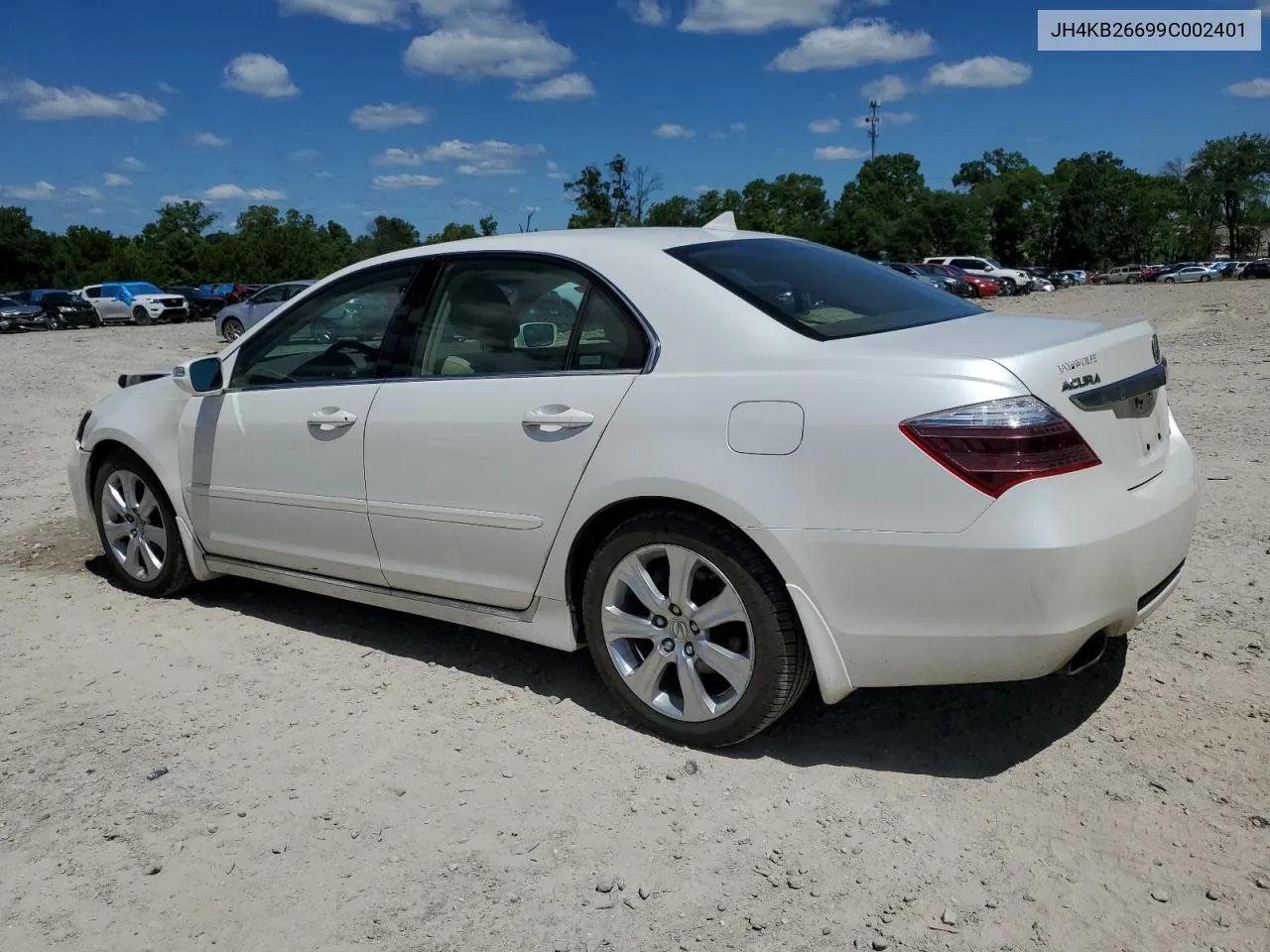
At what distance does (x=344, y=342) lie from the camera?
433 centimetres

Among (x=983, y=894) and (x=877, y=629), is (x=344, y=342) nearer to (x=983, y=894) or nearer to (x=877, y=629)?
(x=877, y=629)

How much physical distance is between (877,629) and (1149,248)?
104503 mm

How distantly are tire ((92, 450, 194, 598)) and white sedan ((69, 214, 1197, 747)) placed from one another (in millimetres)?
478

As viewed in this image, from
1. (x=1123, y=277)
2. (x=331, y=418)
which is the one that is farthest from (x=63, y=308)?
(x=1123, y=277)

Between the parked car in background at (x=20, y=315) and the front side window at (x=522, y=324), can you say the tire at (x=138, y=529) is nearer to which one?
the front side window at (x=522, y=324)

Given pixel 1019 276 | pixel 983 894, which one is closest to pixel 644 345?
pixel 983 894

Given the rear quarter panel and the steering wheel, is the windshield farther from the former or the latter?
the rear quarter panel

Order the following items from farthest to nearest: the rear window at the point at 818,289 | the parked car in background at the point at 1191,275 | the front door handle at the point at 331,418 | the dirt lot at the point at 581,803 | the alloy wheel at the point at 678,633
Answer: the parked car in background at the point at 1191,275, the front door handle at the point at 331,418, the rear window at the point at 818,289, the alloy wheel at the point at 678,633, the dirt lot at the point at 581,803

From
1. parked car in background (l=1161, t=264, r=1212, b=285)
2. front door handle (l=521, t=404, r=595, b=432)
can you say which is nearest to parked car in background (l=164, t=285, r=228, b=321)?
front door handle (l=521, t=404, r=595, b=432)

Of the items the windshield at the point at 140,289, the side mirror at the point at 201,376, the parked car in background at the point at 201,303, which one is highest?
the windshield at the point at 140,289

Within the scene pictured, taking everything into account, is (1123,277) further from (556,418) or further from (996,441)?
(996,441)

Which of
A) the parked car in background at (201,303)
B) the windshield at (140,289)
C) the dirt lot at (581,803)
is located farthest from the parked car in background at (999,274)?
the dirt lot at (581,803)

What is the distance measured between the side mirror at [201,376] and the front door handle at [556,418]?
5.76 feet

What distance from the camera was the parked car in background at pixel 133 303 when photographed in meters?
41.8
